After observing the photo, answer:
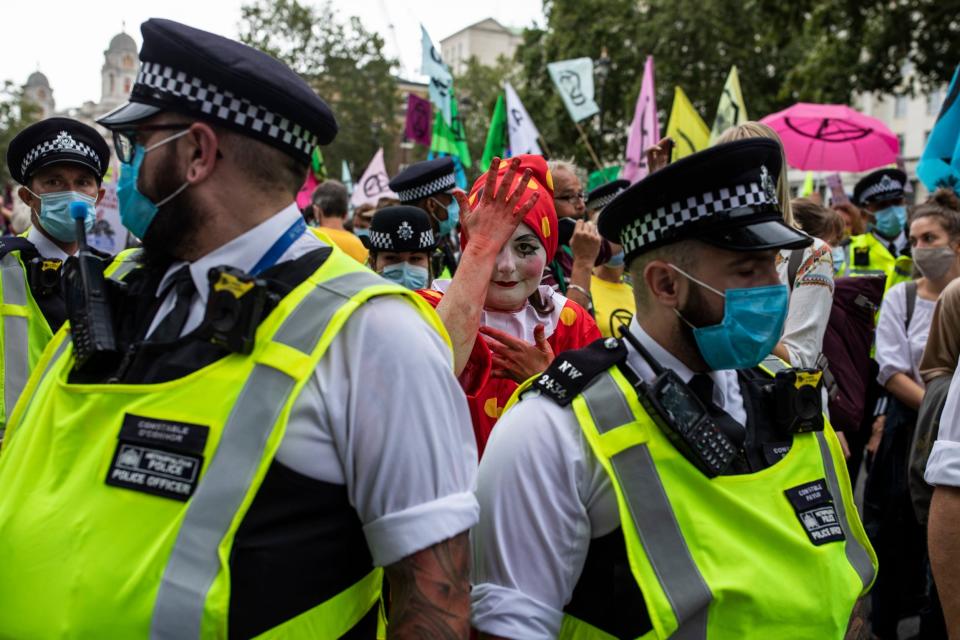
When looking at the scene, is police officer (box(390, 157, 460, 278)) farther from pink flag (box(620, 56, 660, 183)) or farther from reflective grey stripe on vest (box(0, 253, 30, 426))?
pink flag (box(620, 56, 660, 183))

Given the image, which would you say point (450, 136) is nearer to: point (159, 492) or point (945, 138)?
point (945, 138)

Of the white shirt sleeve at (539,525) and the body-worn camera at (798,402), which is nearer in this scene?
the white shirt sleeve at (539,525)

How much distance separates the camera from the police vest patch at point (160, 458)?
5.33 ft

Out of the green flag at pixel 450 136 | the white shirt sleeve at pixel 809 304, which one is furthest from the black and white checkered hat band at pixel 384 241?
the green flag at pixel 450 136

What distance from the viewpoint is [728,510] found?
195 centimetres

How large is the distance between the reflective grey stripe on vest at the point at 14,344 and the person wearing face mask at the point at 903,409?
14.5 ft

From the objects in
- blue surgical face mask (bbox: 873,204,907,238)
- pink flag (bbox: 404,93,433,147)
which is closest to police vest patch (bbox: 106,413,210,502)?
blue surgical face mask (bbox: 873,204,907,238)

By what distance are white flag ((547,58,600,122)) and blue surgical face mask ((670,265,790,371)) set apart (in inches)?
410

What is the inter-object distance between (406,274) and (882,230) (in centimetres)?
517

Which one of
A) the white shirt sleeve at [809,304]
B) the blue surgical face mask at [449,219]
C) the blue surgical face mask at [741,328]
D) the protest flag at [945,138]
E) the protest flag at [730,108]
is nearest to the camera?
the blue surgical face mask at [741,328]

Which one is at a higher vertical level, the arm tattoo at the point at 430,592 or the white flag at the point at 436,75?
the white flag at the point at 436,75

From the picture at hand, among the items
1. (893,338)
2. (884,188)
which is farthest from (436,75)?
(893,338)

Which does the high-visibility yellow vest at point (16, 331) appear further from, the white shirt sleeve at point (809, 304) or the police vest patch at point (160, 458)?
the white shirt sleeve at point (809, 304)

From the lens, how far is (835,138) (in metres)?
11.1
